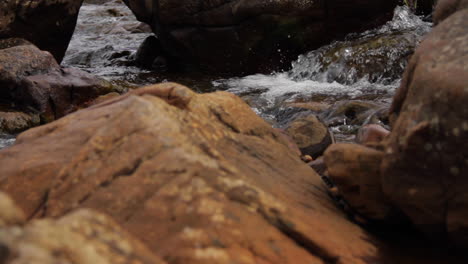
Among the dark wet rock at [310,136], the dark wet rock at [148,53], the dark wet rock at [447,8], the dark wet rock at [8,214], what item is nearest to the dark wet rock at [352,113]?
the dark wet rock at [310,136]

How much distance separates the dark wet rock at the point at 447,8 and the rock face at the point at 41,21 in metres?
8.38

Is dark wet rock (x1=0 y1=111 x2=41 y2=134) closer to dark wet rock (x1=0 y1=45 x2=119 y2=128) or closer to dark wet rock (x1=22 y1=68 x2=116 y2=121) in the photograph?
dark wet rock (x1=0 y1=45 x2=119 y2=128)

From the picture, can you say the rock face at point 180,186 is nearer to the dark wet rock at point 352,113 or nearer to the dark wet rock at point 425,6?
the dark wet rock at point 352,113

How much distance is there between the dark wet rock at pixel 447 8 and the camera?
11.5 ft

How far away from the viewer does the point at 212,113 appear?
347 cm

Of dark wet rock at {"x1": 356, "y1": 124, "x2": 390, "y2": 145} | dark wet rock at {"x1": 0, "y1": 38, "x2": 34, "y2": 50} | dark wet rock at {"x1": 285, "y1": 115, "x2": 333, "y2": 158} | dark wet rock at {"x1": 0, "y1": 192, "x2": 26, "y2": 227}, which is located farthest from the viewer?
dark wet rock at {"x1": 0, "y1": 38, "x2": 34, "y2": 50}

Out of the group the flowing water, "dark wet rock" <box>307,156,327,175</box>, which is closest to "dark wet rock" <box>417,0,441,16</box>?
the flowing water

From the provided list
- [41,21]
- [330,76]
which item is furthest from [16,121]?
[330,76]

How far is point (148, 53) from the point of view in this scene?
13.3m

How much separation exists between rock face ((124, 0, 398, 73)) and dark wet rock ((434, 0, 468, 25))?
713 centimetres

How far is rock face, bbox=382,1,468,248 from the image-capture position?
274 cm

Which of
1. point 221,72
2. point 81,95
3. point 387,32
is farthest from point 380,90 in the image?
point 81,95

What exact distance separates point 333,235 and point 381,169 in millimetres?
515

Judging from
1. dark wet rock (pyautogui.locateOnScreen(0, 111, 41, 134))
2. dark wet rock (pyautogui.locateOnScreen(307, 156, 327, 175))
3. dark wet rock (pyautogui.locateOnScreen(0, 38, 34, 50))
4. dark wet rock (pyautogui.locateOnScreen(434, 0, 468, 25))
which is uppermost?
dark wet rock (pyautogui.locateOnScreen(434, 0, 468, 25))
